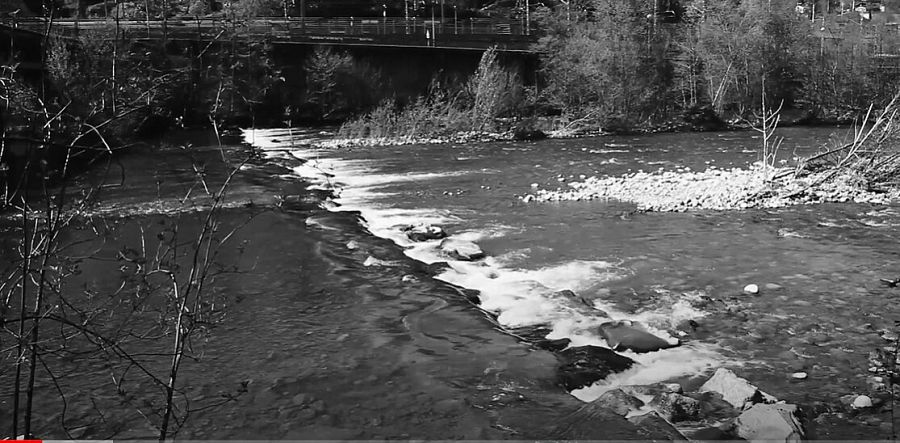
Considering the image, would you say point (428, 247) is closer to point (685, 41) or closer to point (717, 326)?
point (717, 326)

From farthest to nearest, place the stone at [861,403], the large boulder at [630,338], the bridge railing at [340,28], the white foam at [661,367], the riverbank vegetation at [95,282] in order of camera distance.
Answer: the bridge railing at [340,28]
the large boulder at [630,338]
the white foam at [661,367]
the stone at [861,403]
the riverbank vegetation at [95,282]

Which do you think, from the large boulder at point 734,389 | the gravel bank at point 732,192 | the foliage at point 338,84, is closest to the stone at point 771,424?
the large boulder at point 734,389

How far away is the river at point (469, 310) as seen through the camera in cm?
616

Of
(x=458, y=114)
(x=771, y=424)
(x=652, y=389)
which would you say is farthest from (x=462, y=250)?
(x=458, y=114)

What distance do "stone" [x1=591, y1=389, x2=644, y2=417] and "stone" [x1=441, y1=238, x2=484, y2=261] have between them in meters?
5.36

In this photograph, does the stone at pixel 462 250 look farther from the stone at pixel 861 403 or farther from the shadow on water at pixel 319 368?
the stone at pixel 861 403

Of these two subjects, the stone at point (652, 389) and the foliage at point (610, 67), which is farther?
the foliage at point (610, 67)

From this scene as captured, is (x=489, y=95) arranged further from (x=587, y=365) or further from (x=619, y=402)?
(x=619, y=402)

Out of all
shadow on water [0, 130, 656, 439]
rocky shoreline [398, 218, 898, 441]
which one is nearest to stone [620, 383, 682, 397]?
rocky shoreline [398, 218, 898, 441]

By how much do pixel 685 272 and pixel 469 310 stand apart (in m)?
3.30

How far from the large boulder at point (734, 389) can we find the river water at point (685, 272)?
267 mm

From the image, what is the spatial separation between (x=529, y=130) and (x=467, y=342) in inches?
1032

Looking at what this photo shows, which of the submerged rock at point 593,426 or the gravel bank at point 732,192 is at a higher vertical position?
the gravel bank at point 732,192

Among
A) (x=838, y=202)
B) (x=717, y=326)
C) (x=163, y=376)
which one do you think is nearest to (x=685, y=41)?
(x=838, y=202)
